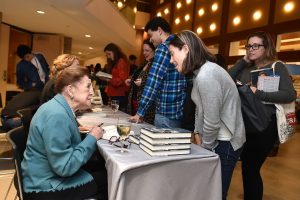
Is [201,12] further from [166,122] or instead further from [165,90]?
[166,122]

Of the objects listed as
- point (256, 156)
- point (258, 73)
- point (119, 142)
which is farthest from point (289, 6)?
point (119, 142)

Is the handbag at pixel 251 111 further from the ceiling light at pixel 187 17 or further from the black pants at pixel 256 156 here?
the ceiling light at pixel 187 17

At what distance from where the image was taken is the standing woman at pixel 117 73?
13.0 ft

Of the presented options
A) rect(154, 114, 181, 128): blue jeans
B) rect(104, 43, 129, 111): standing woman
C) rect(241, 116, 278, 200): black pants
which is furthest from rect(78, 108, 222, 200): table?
rect(104, 43, 129, 111): standing woman

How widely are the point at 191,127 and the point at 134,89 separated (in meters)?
1.37

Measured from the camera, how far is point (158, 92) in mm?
2285

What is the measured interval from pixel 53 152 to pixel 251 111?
1280 mm

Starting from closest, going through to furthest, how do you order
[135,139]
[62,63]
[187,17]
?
[135,139], [62,63], [187,17]

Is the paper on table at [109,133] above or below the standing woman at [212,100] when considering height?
below

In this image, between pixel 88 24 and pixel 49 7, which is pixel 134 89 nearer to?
pixel 49 7

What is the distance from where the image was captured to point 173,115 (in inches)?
87.5

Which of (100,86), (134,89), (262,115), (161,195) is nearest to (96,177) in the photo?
(161,195)

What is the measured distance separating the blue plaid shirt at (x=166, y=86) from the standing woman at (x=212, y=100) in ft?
1.36

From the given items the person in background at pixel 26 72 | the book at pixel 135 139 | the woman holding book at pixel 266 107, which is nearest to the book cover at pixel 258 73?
the woman holding book at pixel 266 107
